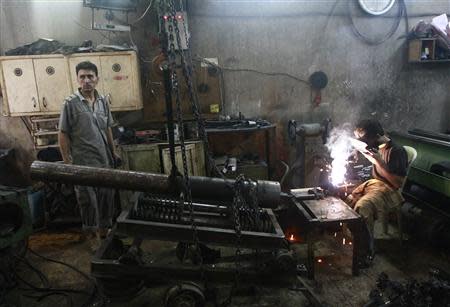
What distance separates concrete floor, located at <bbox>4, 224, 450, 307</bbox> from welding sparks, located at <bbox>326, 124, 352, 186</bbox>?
86 cm

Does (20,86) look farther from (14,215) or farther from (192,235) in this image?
(192,235)

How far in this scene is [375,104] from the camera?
6184mm

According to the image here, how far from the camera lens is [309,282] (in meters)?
3.57

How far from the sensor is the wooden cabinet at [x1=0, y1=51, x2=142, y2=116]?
483cm

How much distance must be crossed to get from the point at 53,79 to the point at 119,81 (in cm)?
93

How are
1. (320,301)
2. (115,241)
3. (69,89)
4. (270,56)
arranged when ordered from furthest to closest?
(270,56) → (69,89) → (115,241) → (320,301)

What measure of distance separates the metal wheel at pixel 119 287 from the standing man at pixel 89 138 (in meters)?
1.23

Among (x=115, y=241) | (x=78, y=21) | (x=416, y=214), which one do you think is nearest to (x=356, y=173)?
(x=416, y=214)

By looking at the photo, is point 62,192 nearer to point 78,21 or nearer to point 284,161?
point 78,21

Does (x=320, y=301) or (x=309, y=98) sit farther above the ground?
(x=309, y=98)

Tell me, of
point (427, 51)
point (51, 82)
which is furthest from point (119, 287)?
point (427, 51)

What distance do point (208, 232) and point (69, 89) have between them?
3328 mm

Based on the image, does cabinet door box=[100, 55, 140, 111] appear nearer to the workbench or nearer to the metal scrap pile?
the workbench

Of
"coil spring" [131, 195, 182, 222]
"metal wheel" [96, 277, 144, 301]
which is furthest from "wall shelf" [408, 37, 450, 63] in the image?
"metal wheel" [96, 277, 144, 301]
